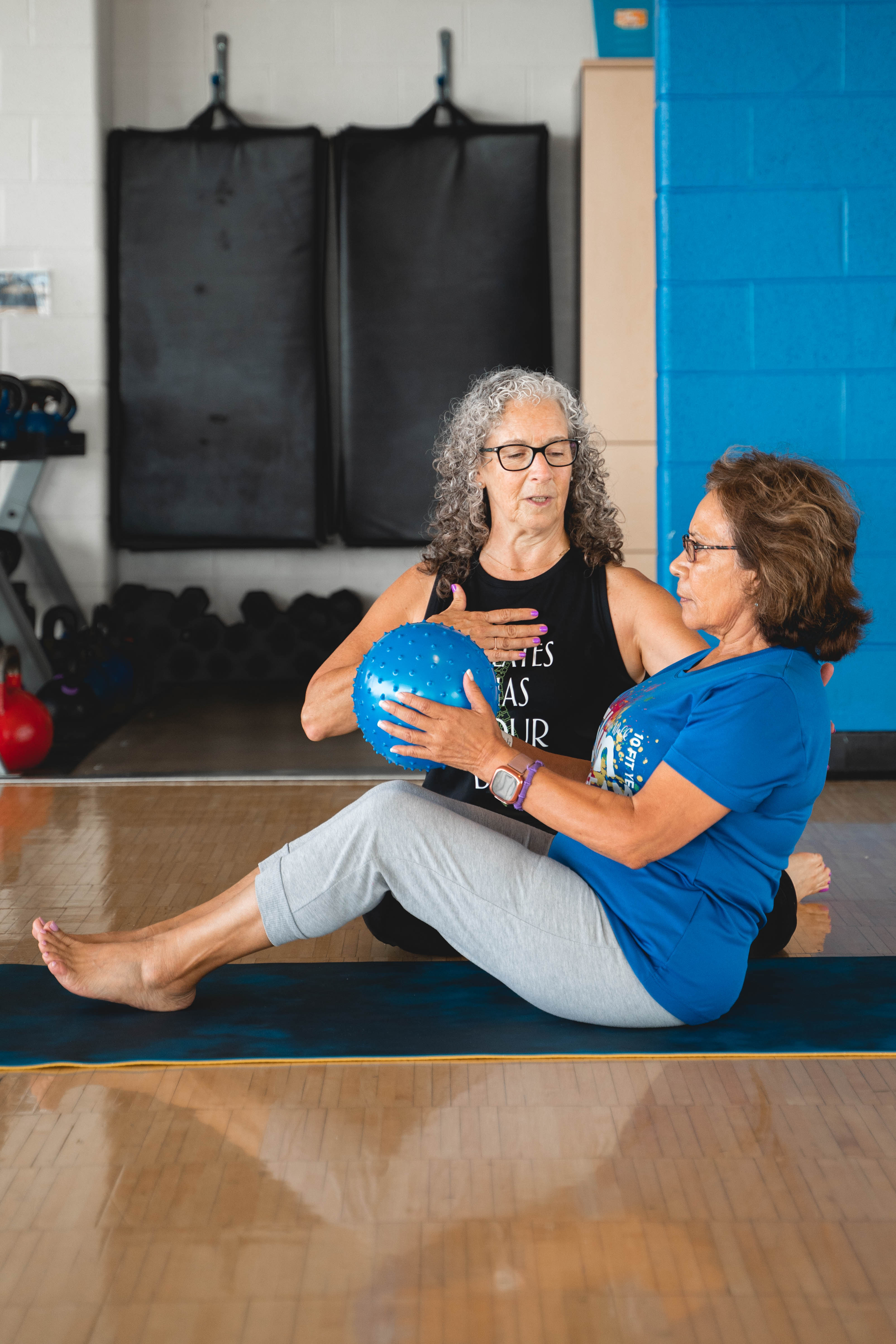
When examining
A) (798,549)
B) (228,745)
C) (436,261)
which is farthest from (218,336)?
(798,549)

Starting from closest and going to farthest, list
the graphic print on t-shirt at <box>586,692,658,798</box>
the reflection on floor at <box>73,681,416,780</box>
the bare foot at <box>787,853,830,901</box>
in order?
the graphic print on t-shirt at <box>586,692,658,798</box> → the bare foot at <box>787,853,830,901</box> → the reflection on floor at <box>73,681,416,780</box>

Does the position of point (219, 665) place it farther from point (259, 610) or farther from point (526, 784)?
point (526, 784)

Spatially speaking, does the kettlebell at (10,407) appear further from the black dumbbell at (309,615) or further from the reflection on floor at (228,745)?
the black dumbbell at (309,615)

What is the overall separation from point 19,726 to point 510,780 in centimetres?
274

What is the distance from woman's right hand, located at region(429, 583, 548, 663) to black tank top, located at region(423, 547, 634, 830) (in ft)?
0.12

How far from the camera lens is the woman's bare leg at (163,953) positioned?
1.89m

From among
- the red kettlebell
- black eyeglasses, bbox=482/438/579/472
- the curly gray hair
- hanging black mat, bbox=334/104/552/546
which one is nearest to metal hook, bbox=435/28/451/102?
hanging black mat, bbox=334/104/552/546

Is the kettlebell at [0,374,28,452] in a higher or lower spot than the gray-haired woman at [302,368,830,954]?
higher

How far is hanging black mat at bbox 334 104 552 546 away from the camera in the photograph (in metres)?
5.55

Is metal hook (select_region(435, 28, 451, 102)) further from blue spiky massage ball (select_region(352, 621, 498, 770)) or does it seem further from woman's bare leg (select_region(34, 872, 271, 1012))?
woman's bare leg (select_region(34, 872, 271, 1012))

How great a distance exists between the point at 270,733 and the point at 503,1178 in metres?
3.30

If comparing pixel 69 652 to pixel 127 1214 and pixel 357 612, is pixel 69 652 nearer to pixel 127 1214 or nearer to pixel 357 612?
pixel 357 612

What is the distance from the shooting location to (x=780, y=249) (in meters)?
3.88

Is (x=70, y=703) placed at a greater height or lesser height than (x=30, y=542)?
lesser
